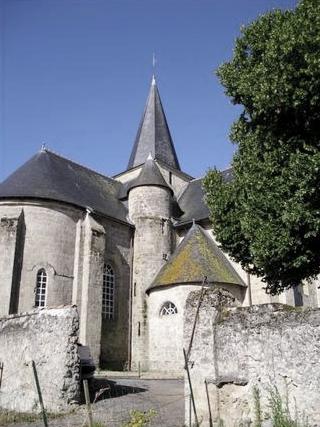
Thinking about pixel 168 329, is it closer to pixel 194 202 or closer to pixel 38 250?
pixel 38 250

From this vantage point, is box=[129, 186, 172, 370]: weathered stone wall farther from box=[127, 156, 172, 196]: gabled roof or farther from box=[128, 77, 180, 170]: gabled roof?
box=[128, 77, 180, 170]: gabled roof

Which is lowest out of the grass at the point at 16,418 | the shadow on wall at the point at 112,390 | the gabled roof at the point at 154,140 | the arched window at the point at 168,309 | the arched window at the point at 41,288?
the grass at the point at 16,418

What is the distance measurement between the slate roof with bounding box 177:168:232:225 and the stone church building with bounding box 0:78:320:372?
0.14 m

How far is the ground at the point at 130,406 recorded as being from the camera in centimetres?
817

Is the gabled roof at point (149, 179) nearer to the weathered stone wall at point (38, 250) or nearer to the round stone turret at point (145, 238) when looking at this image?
the round stone turret at point (145, 238)

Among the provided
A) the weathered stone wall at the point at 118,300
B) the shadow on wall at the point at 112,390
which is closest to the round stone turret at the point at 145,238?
the weathered stone wall at the point at 118,300

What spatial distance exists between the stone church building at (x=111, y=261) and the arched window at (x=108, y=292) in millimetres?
53

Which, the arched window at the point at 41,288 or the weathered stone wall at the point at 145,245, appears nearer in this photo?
the arched window at the point at 41,288

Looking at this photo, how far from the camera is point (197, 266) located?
2027 centimetres

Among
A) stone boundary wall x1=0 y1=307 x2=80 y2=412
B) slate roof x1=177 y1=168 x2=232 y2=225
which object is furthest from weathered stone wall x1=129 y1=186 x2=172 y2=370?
stone boundary wall x1=0 y1=307 x2=80 y2=412

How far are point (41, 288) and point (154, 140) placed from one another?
1517 cm

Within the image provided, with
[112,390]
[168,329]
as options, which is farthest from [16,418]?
[168,329]

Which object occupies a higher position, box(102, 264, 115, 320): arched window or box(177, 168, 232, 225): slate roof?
box(177, 168, 232, 225): slate roof

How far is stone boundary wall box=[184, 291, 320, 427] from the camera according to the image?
253 inches
